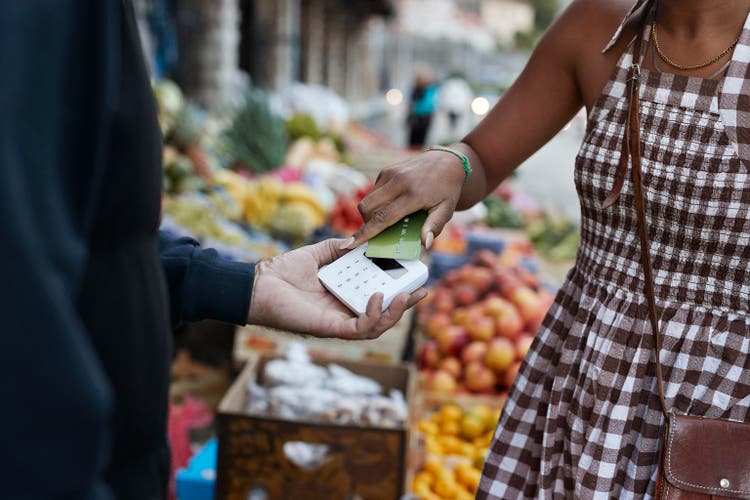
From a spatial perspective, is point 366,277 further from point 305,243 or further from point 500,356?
point 305,243

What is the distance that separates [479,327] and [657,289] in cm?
Result: 252

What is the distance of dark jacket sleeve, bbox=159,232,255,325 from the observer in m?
1.27

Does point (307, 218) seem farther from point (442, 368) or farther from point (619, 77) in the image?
point (619, 77)

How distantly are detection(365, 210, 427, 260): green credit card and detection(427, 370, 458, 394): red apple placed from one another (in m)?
2.26

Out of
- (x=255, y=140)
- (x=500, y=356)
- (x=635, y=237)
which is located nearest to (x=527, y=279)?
(x=500, y=356)

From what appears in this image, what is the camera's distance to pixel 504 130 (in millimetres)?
1671

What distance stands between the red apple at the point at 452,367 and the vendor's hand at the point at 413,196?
232 cm

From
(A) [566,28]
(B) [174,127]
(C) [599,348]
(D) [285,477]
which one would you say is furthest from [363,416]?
(B) [174,127]

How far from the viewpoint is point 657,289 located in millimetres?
1392

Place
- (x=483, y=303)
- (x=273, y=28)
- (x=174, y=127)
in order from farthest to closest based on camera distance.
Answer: (x=273, y=28)
(x=174, y=127)
(x=483, y=303)

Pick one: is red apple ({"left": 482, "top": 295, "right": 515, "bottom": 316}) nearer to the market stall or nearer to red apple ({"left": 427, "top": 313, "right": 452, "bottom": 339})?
the market stall

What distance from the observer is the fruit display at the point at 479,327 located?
3.71m

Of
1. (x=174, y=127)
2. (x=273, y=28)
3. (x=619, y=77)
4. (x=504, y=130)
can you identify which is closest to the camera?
(x=619, y=77)

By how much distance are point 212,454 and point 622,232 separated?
189cm
